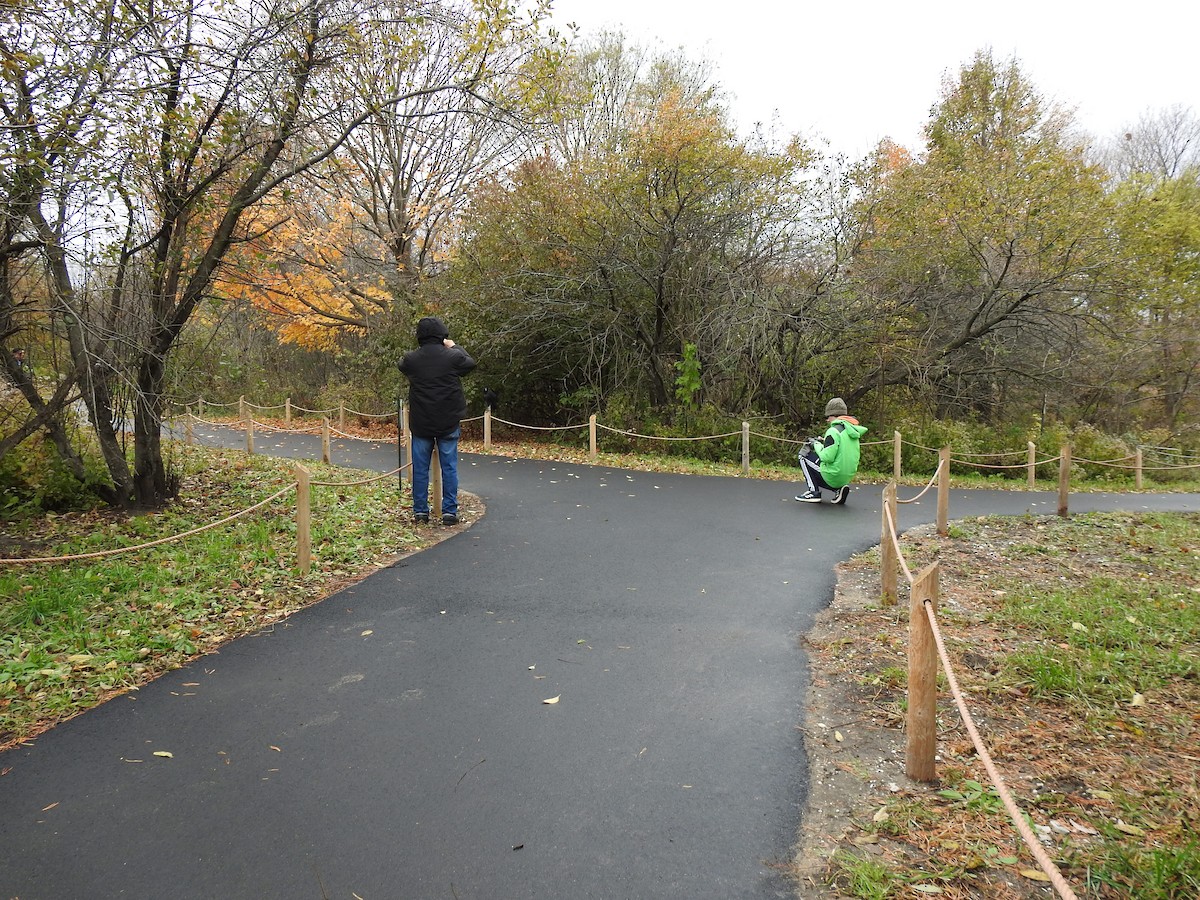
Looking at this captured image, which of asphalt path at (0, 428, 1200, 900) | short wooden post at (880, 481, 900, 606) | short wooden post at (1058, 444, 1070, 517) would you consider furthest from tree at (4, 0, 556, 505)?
short wooden post at (1058, 444, 1070, 517)

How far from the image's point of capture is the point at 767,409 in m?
18.5

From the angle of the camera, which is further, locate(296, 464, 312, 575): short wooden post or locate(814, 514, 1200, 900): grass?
locate(296, 464, 312, 575): short wooden post

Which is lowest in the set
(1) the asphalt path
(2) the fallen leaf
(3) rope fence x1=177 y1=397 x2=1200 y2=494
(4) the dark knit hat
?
(1) the asphalt path

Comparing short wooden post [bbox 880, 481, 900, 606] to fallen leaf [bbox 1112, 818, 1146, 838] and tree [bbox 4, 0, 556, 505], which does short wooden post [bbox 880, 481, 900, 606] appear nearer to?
fallen leaf [bbox 1112, 818, 1146, 838]

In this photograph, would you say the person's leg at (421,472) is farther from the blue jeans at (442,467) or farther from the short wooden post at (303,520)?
the short wooden post at (303,520)

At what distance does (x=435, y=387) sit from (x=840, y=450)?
20.2 feet

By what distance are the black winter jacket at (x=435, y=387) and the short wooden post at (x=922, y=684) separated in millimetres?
5869

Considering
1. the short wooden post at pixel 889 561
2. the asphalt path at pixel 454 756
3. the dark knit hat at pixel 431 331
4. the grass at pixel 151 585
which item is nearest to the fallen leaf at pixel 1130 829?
the asphalt path at pixel 454 756

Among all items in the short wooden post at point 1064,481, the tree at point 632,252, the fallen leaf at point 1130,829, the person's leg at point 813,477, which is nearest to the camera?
the fallen leaf at point 1130,829

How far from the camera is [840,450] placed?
1063 cm

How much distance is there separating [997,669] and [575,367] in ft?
50.5

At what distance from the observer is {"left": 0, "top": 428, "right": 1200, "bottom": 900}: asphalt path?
9.00ft

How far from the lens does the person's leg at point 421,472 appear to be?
8.46 metres

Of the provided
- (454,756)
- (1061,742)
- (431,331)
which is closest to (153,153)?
(431,331)
